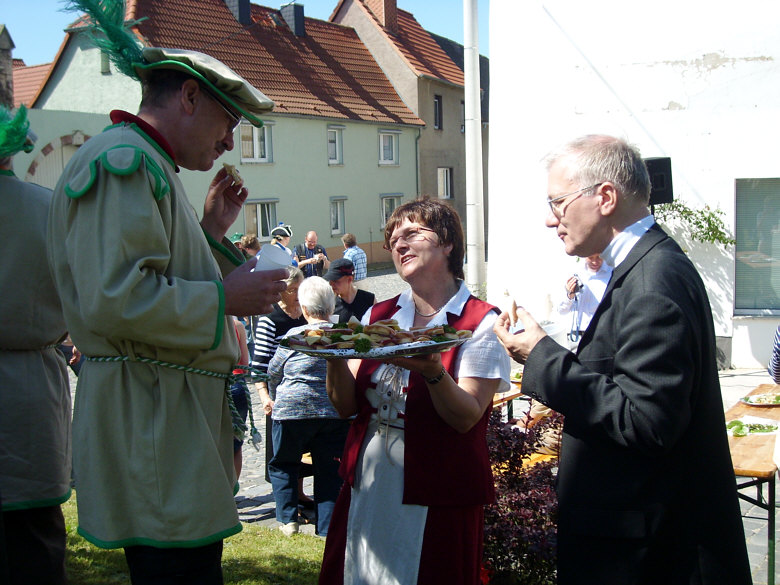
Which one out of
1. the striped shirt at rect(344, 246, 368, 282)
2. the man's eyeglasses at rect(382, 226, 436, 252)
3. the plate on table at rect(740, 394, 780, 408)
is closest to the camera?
the man's eyeglasses at rect(382, 226, 436, 252)

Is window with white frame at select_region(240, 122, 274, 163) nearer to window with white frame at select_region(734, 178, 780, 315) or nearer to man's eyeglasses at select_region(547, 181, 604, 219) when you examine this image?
window with white frame at select_region(734, 178, 780, 315)

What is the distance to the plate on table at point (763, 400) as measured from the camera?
17.6 ft

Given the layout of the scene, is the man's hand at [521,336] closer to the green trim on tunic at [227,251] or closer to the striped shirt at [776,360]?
the green trim on tunic at [227,251]

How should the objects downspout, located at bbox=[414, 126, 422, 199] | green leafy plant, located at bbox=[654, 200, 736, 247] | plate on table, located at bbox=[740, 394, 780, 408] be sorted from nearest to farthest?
plate on table, located at bbox=[740, 394, 780, 408] < green leafy plant, located at bbox=[654, 200, 736, 247] < downspout, located at bbox=[414, 126, 422, 199]

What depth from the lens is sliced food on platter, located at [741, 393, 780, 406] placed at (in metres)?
5.37

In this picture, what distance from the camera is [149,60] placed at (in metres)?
2.21

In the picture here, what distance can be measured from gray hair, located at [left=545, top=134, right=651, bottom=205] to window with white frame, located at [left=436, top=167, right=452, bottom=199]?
33785 mm

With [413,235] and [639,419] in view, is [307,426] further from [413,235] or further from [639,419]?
[639,419]

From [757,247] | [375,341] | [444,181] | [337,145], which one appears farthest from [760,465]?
[444,181]

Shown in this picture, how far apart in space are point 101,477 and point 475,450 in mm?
1376

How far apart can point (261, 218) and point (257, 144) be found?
251 cm

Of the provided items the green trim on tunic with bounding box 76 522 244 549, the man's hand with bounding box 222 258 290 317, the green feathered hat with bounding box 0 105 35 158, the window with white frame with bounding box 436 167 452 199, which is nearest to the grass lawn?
the green trim on tunic with bounding box 76 522 244 549

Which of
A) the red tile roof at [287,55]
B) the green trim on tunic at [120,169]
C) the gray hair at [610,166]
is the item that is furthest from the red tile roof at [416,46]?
the green trim on tunic at [120,169]

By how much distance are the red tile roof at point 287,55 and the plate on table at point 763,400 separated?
73.4 feet
